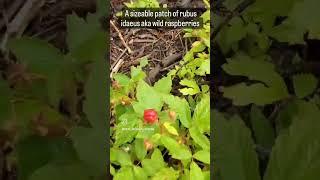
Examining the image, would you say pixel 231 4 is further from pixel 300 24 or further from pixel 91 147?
pixel 91 147

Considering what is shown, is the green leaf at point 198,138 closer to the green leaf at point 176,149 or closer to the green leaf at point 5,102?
the green leaf at point 176,149

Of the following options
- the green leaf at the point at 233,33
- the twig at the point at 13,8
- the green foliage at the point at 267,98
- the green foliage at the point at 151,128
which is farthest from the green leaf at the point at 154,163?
the twig at the point at 13,8

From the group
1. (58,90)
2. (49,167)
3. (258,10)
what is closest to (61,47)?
(58,90)

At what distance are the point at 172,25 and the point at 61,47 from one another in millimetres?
209

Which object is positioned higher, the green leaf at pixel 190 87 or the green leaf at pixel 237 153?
the green leaf at pixel 190 87

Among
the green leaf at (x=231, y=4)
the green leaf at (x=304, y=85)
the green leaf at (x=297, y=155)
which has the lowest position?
the green leaf at (x=297, y=155)

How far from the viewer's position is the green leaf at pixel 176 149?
858 millimetres

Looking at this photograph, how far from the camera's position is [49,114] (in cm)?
82

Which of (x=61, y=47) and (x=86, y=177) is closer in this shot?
(x=86, y=177)

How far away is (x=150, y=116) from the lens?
34.4 inches

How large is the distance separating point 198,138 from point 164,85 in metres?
0.11

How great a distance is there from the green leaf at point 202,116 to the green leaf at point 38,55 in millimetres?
246

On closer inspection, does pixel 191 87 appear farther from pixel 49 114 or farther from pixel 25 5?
pixel 25 5

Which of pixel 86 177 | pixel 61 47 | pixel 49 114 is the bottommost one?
pixel 86 177
